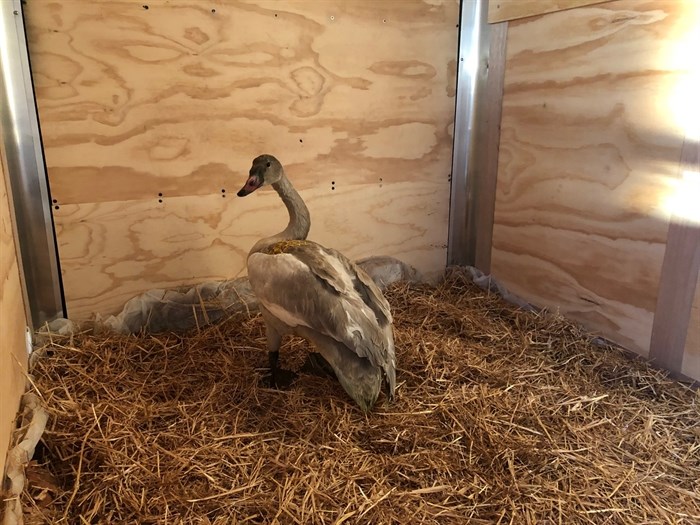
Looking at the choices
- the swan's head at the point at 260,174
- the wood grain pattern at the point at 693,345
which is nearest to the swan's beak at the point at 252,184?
the swan's head at the point at 260,174

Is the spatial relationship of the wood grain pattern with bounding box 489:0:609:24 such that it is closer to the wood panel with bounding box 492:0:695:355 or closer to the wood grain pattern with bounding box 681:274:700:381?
the wood panel with bounding box 492:0:695:355

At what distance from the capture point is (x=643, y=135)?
1.95 metres

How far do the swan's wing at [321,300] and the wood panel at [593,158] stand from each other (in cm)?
101

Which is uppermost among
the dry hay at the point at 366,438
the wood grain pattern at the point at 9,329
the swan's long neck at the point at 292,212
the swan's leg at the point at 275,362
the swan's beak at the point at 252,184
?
the swan's beak at the point at 252,184

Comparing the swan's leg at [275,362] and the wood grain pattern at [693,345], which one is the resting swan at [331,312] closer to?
the swan's leg at [275,362]

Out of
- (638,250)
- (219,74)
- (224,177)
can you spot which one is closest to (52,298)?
(224,177)

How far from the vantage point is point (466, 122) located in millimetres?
2697

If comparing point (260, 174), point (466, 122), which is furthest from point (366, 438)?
point (466, 122)

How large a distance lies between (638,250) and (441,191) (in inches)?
39.0

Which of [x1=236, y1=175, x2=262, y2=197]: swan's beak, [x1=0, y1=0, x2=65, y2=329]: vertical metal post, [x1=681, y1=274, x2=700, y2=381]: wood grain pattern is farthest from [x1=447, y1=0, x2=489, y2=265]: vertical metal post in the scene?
[x1=0, y1=0, x2=65, y2=329]: vertical metal post

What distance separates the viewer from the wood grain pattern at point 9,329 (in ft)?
4.45

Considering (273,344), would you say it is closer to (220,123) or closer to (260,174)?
(260,174)

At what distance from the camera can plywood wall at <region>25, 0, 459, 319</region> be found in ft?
6.36

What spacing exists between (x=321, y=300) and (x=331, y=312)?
5 cm
